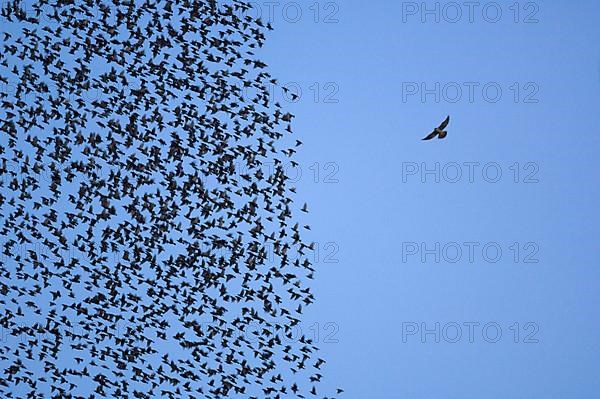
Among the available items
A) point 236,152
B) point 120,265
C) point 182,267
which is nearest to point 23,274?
point 120,265

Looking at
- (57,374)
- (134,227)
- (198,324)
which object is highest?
(134,227)

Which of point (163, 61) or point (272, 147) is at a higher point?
point (163, 61)

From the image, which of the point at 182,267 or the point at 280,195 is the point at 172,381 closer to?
the point at 182,267

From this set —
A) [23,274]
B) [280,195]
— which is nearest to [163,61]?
[280,195]

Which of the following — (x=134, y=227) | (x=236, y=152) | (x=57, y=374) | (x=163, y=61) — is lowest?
(x=57, y=374)

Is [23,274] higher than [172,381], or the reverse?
[23,274]

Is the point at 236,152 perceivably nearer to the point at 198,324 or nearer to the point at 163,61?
the point at 163,61

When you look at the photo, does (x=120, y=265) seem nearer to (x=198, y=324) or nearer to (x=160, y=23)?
(x=198, y=324)

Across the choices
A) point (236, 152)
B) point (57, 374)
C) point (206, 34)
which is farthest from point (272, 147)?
point (57, 374)
